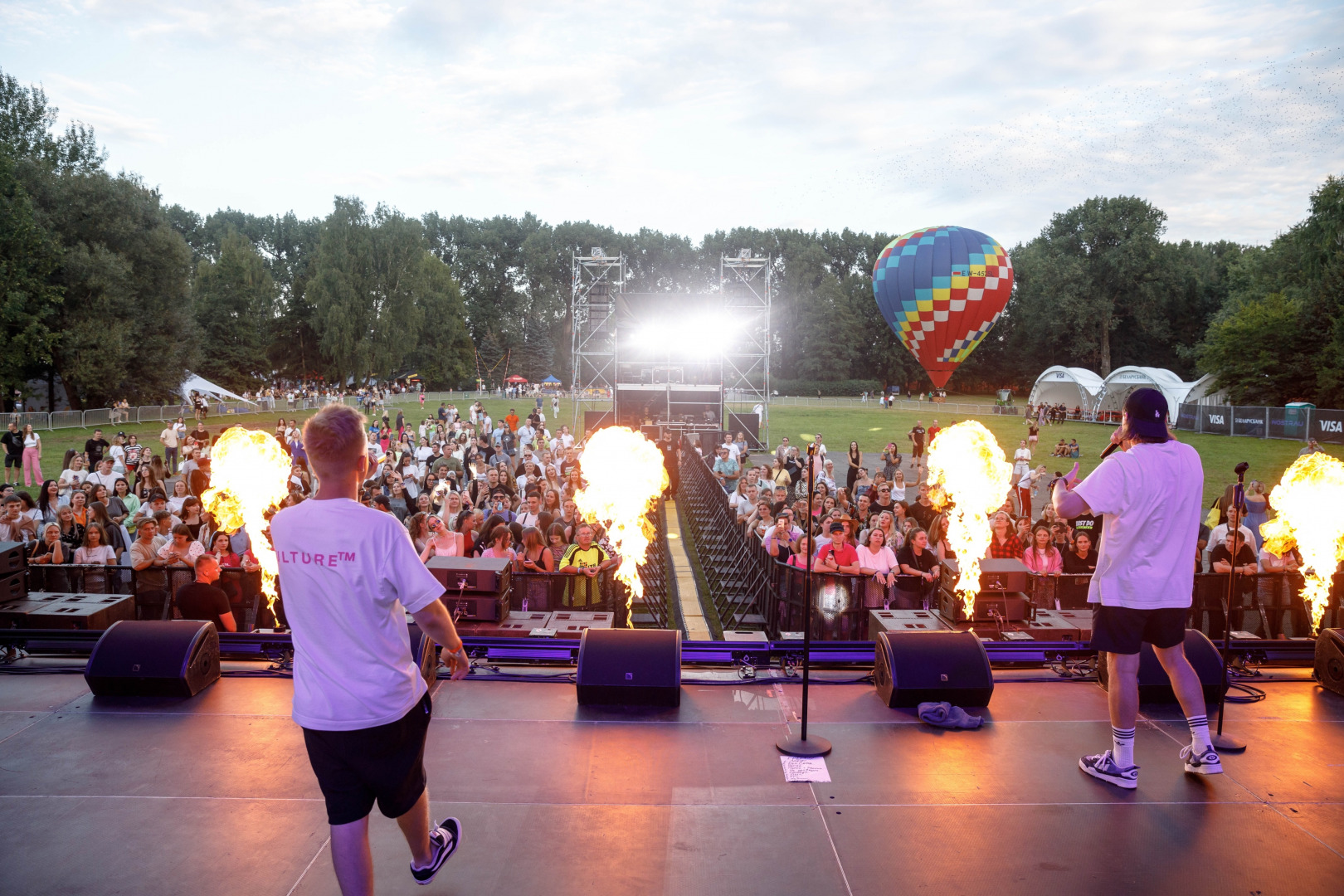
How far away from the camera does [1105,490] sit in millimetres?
4387

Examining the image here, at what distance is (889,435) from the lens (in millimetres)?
41781

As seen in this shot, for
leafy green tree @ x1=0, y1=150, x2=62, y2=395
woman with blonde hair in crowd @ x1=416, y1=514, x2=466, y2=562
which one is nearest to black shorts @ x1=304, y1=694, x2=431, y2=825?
woman with blonde hair in crowd @ x1=416, y1=514, x2=466, y2=562

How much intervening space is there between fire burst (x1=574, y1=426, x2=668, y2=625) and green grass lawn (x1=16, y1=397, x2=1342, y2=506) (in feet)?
53.1

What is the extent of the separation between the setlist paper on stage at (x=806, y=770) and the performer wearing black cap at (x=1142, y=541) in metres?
1.65

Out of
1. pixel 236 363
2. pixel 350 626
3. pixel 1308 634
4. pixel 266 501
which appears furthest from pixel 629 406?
pixel 236 363

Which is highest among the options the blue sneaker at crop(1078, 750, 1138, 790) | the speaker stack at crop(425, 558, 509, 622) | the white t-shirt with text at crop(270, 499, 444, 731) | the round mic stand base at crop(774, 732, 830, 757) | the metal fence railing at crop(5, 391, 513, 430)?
the metal fence railing at crop(5, 391, 513, 430)

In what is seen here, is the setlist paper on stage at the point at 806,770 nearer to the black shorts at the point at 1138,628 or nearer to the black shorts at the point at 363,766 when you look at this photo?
the black shorts at the point at 1138,628

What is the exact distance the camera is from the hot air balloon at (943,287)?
22.9 metres

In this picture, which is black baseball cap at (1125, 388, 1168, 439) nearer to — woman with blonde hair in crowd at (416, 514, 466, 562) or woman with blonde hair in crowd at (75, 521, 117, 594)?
woman with blonde hair in crowd at (416, 514, 466, 562)

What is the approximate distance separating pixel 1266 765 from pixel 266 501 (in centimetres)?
987

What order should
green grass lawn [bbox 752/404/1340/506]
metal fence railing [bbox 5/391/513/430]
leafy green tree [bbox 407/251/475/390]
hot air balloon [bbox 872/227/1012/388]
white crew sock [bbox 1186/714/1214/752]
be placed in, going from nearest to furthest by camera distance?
white crew sock [bbox 1186/714/1214/752], hot air balloon [bbox 872/227/1012/388], green grass lawn [bbox 752/404/1340/506], metal fence railing [bbox 5/391/513/430], leafy green tree [bbox 407/251/475/390]

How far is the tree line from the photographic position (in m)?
37.2

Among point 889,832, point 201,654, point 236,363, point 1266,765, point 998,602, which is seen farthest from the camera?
point 236,363

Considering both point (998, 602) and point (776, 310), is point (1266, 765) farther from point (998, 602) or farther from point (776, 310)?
point (776, 310)
